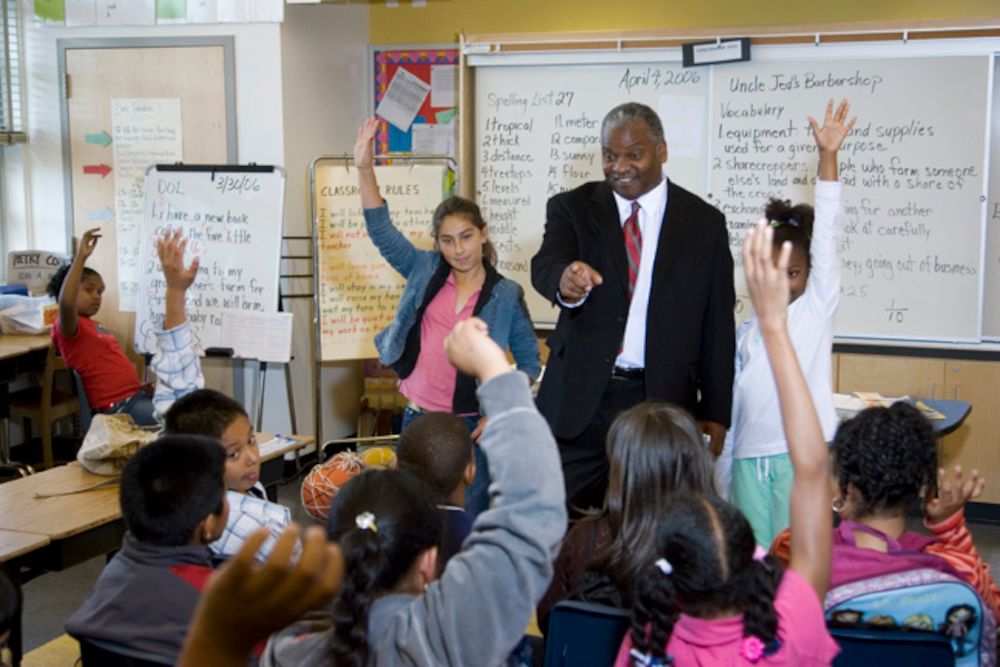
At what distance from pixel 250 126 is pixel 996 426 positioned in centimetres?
380

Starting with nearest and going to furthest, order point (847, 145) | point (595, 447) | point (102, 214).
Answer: point (595, 447) → point (847, 145) → point (102, 214)

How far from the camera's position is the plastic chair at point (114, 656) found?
151cm

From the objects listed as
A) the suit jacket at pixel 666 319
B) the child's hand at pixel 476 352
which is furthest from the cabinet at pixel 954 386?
the child's hand at pixel 476 352

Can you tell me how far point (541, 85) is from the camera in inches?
175

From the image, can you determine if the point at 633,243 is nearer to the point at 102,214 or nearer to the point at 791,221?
the point at 791,221

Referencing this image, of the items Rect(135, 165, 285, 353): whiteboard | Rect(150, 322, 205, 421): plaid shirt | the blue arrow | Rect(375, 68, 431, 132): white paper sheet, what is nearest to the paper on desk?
Rect(135, 165, 285, 353): whiteboard

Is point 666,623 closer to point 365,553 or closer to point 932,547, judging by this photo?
point 365,553

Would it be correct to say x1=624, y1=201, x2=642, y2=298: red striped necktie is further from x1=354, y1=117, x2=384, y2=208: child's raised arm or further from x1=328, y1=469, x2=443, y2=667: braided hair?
x1=328, y1=469, x2=443, y2=667: braided hair

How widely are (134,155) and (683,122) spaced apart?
2.82 meters

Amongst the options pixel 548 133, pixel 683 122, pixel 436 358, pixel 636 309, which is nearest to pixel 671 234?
pixel 636 309

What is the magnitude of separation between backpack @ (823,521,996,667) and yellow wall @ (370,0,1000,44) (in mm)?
4111

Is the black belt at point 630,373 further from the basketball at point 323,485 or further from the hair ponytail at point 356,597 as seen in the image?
the hair ponytail at point 356,597

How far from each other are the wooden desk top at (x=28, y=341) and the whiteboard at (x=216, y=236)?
17.6 inches

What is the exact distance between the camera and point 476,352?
1.17m
